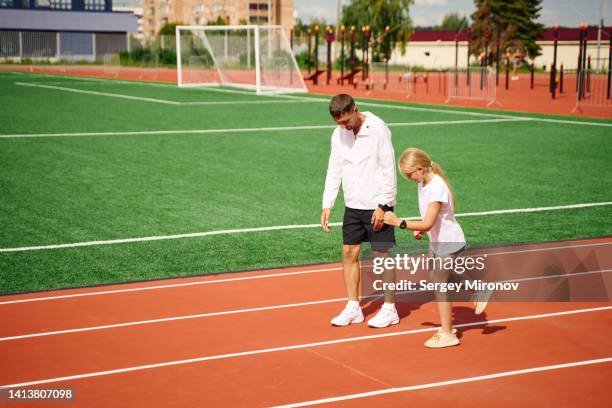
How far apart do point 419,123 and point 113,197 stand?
45.0 ft

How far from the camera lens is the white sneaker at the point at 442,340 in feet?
21.5

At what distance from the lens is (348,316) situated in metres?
7.18

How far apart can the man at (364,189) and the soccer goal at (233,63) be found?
35.7 meters

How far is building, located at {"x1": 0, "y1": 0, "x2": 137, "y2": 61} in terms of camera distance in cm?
8194

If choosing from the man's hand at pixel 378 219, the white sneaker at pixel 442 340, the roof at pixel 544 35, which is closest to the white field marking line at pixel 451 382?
the white sneaker at pixel 442 340

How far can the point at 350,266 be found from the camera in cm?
714

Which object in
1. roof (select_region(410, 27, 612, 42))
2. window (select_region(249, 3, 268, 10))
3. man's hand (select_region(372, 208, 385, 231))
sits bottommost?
man's hand (select_region(372, 208, 385, 231))

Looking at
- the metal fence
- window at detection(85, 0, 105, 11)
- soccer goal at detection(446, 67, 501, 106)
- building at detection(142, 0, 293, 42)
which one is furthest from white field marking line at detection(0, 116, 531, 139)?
building at detection(142, 0, 293, 42)

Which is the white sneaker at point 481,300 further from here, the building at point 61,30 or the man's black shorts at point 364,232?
the building at point 61,30

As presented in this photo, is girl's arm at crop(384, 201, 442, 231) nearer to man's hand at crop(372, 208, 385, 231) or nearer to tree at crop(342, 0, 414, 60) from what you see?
man's hand at crop(372, 208, 385, 231)

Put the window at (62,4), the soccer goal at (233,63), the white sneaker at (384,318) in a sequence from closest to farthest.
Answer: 1. the white sneaker at (384,318)
2. the soccer goal at (233,63)
3. the window at (62,4)

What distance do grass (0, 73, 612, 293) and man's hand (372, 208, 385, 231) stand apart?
2943mm

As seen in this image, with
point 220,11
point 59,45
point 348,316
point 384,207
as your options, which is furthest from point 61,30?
point 384,207

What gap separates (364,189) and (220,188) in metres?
7.67
